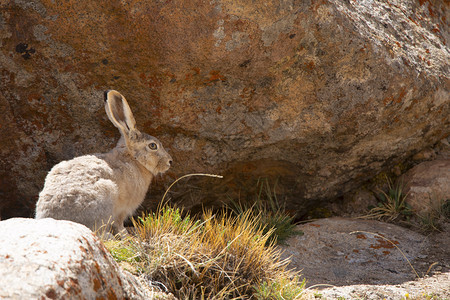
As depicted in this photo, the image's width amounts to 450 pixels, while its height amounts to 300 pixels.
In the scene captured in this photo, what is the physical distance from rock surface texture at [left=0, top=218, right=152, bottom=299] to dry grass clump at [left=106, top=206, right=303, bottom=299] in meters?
0.77

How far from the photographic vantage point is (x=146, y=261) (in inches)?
147

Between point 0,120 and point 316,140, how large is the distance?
151 inches

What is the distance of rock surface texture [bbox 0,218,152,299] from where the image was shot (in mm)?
2182

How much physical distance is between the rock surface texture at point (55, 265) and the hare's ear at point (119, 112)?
238 cm

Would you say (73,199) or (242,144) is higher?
(242,144)

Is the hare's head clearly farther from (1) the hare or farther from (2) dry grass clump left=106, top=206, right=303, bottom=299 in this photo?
(2) dry grass clump left=106, top=206, right=303, bottom=299

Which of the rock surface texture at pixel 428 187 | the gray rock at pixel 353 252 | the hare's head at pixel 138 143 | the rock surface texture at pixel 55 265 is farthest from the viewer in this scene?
the rock surface texture at pixel 428 187

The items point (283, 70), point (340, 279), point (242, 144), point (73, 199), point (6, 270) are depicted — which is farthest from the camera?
point (242, 144)

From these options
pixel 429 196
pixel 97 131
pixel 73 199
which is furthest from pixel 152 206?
pixel 429 196

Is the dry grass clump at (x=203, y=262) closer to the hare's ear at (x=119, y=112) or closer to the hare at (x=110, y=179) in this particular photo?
the hare at (x=110, y=179)

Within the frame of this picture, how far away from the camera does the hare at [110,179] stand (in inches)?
169

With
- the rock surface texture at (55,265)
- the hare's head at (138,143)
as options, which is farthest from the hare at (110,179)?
the rock surface texture at (55,265)

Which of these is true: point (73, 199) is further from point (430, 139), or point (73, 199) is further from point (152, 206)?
point (430, 139)

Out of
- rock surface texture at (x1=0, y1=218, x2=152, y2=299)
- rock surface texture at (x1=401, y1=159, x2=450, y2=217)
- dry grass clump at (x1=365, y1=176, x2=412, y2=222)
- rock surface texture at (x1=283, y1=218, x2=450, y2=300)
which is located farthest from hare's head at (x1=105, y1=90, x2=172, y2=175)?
rock surface texture at (x1=401, y1=159, x2=450, y2=217)
